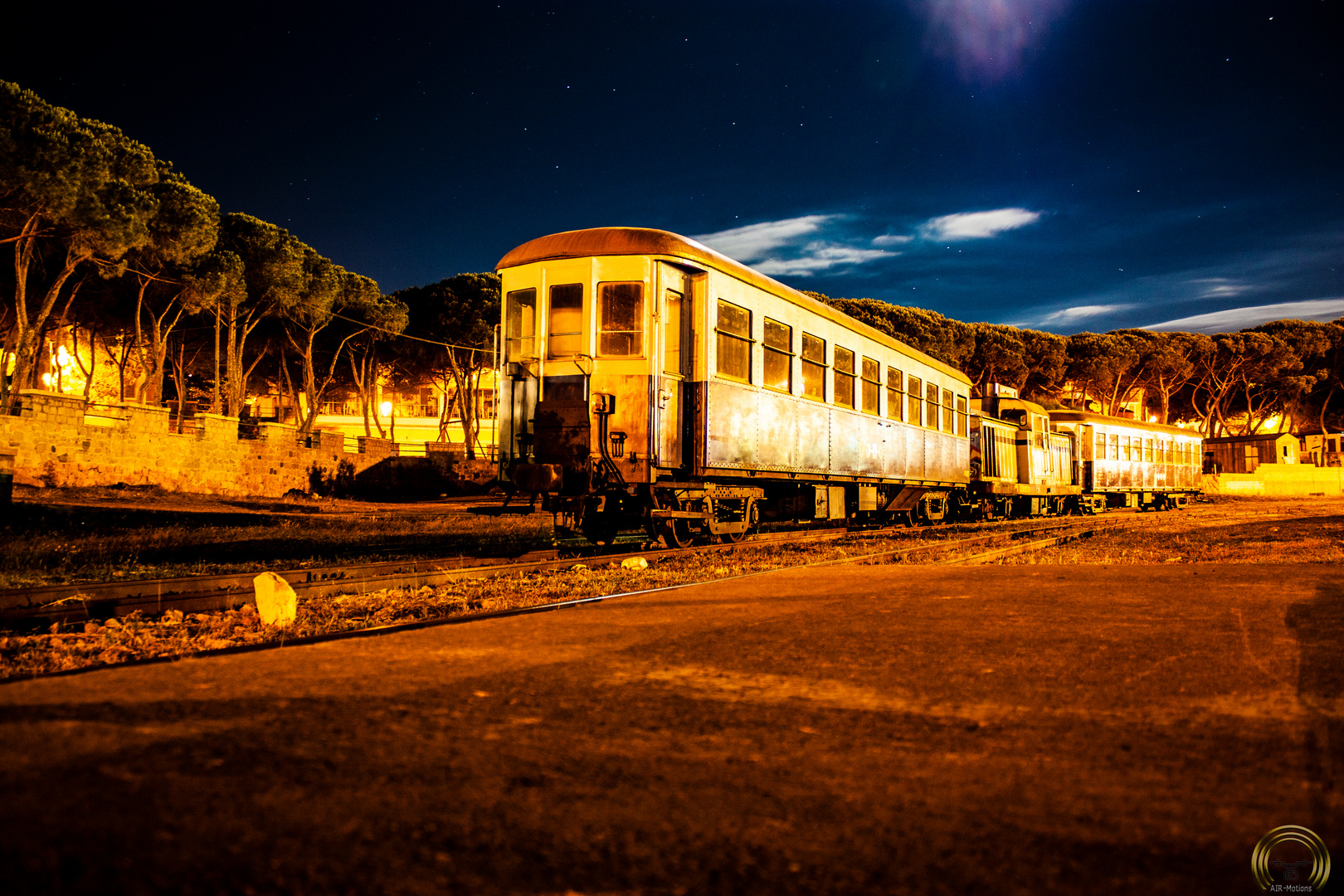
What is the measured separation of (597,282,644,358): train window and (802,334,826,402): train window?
302 cm

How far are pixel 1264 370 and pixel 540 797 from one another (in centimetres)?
7018

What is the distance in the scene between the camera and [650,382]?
8922mm

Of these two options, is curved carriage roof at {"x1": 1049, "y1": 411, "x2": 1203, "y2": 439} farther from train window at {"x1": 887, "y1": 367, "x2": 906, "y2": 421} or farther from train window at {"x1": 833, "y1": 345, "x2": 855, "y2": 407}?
train window at {"x1": 833, "y1": 345, "x2": 855, "y2": 407}

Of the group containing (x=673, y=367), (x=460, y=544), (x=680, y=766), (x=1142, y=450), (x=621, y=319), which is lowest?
(x=460, y=544)

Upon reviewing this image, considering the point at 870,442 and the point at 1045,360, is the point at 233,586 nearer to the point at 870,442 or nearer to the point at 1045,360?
the point at 870,442

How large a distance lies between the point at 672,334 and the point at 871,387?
5261 mm

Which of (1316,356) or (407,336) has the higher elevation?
(1316,356)

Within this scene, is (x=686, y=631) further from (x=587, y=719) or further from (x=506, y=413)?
(x=506, y=413)

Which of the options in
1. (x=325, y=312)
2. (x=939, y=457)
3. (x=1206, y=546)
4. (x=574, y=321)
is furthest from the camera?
(x=325, y=312)

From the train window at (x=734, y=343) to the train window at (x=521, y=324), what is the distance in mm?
2158

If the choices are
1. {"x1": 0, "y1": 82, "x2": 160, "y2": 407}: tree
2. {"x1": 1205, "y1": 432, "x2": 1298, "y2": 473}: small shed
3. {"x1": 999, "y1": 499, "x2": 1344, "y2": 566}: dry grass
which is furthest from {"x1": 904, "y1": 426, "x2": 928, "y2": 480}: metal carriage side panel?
{"x1": 1205, "y1": 432, "x2": 1298, "y2": 473}: small shed

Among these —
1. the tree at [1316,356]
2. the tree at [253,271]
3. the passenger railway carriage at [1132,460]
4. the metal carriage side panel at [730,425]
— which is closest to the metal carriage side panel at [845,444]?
the metal carriage side panel at [730,425]

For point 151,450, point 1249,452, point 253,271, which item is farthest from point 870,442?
point 1249,452

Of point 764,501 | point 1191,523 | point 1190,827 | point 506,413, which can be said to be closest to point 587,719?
point 1190,827
